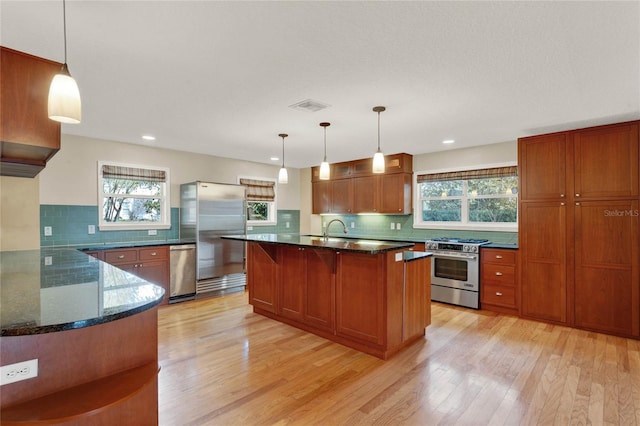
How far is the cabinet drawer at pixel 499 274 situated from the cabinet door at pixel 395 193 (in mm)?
1613

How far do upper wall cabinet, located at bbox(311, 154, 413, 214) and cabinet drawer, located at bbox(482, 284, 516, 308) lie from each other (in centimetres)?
177

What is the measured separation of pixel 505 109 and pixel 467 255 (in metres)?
2.11

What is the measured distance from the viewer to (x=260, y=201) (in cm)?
645

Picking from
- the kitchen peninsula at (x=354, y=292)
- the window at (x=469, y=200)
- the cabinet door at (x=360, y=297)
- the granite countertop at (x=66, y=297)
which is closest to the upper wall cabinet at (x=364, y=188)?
the window at (x=469, y=200)

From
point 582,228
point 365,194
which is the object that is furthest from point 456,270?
point 365,194

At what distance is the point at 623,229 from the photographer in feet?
11.6

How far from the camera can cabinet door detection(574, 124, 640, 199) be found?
350 cm

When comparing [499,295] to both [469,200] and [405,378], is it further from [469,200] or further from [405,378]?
[405,378]

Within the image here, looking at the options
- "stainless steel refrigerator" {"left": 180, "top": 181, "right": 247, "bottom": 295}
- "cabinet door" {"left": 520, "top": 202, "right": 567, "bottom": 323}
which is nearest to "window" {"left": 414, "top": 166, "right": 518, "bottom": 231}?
"cabinet door" {"left": 520, "top": 202, "right": 567, "bottom": 323}

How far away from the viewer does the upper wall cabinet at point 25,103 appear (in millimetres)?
1953

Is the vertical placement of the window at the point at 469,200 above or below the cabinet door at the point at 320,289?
above

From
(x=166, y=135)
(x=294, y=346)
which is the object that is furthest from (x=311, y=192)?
(x=294, y=346)

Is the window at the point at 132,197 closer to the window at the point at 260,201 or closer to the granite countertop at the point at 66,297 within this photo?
the window at the point at 260,201

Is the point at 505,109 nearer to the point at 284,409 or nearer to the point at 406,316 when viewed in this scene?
the point at 406,316
